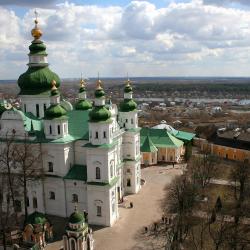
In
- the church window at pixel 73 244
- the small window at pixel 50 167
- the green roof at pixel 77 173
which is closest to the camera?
the church window at pixel 73 244

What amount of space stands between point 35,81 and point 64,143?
553cm

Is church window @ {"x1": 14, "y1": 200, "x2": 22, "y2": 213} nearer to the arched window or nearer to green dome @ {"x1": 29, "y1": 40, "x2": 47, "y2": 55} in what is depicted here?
the arched window

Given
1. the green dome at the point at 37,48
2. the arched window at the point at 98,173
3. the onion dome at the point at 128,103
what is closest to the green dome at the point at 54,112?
the arched window at the point at 98,173

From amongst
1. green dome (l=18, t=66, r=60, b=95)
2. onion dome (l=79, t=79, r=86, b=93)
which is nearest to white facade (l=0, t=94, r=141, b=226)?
green dome (l=18, t=66, r=60, b=95)

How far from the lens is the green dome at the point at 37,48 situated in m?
27.3

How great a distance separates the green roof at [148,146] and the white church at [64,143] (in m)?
11.5

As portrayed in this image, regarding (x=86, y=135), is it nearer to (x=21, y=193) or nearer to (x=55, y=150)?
(x=55, y=150)

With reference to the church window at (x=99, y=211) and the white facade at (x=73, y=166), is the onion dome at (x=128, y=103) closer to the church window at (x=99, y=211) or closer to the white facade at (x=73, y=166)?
the white facade at (x=73, y=166)

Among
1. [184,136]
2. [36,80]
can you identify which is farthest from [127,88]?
[184,136]

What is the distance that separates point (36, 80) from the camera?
87.8 feet

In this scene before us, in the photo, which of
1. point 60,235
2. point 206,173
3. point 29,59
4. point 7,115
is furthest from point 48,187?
point 206,173

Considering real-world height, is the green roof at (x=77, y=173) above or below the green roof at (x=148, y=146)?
above

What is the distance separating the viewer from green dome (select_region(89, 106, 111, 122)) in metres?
23.6

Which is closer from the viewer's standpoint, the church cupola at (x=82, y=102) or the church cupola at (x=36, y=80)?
the church cupola at (x=36, y=80)
